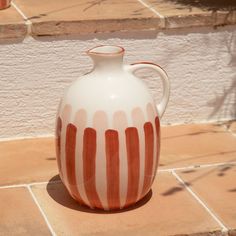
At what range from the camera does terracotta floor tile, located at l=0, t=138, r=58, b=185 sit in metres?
2.79

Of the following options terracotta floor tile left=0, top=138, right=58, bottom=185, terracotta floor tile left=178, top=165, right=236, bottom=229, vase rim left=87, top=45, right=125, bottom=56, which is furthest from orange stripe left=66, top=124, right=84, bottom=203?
terracotta floor tile left=178, top=165, right=236, bottom=229

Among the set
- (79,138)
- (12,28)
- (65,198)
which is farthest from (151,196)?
(12,28)

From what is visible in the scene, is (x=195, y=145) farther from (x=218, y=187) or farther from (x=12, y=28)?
(x=12, y=28)

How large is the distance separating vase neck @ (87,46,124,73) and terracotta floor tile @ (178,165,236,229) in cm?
52

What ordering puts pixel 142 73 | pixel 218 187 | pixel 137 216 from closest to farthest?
pixel 137 216 → pixel 218 187 → pixel 142 73

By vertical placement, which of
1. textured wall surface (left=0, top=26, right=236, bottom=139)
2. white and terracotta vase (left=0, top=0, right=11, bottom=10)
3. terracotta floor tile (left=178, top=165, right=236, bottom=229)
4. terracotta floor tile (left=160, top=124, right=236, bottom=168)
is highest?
white and terracotta vase (left=0, top=0, right=11, bottom=10)

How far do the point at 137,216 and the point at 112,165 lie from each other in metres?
0.20

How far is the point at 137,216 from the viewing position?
2512 millimetres

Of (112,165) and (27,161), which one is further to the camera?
(27,161)

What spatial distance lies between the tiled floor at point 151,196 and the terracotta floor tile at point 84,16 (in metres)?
0.42

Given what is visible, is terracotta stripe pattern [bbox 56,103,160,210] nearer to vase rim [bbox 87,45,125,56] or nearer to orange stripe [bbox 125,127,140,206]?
orange stripe [bbox 125,127,140,206]

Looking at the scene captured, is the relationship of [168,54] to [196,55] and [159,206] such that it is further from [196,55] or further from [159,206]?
[159,206]

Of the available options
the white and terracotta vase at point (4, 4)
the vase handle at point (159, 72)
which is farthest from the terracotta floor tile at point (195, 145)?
the white and terracotta vase at point (4, 4)

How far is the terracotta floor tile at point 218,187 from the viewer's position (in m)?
2.56
